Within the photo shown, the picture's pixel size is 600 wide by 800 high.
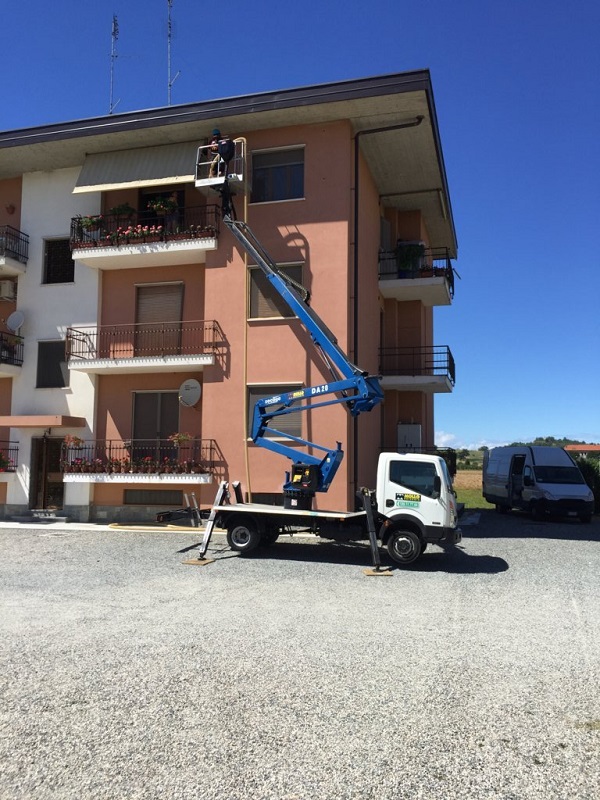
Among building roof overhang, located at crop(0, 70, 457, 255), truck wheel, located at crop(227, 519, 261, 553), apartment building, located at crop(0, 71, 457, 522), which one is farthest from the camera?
apartment building, located at crop(0, 71, 457, 522)

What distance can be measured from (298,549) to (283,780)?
9.91 meters

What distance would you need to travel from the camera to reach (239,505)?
1320cm

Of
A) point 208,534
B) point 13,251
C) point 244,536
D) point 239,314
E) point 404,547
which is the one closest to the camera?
point 404,547

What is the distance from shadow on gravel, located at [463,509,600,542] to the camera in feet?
53.4

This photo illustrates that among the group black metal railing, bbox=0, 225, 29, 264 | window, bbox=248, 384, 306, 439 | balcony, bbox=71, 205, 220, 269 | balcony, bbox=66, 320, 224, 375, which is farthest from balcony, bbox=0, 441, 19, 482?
window, bbox=248, 384, 306, 439

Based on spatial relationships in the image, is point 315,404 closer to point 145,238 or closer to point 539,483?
point 145,238

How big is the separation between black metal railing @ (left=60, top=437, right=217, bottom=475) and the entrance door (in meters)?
1.17

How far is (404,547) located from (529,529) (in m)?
7.68

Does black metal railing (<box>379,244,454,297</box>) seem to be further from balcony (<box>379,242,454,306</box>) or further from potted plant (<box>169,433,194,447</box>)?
potted plant (<box>169,433,194,447</box>)

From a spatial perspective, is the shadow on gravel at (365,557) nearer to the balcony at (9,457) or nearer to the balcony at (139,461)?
the balcony at (139,461)

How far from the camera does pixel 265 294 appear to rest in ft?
56.7

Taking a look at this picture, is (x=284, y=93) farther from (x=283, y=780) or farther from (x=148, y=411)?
(x=283, y=780)

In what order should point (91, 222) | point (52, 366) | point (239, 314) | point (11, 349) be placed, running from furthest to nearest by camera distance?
1. point (52, 366)
2. point (11, 349)
3. point (91, 222)
4. point (239, 314)

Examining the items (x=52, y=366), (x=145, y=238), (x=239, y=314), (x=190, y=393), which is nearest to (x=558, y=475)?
(x=239, y=314)
